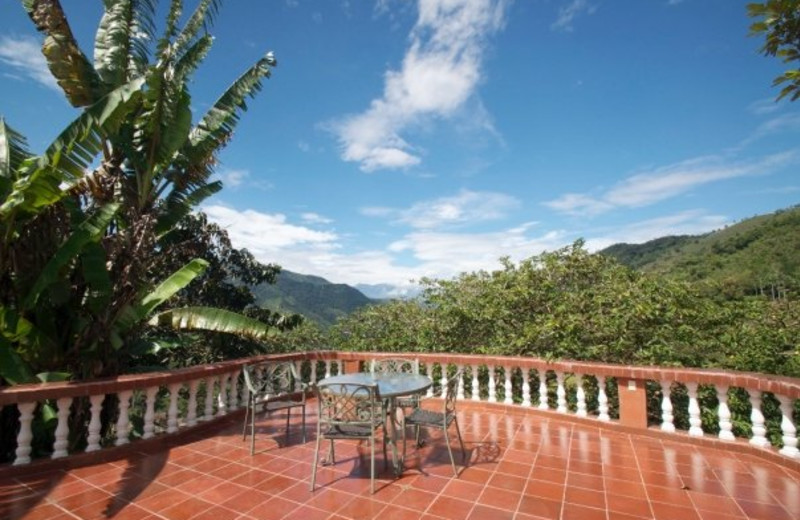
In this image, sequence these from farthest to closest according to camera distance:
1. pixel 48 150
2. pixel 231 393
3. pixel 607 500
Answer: pixel 231 393 → pixel 48 150 → pixel 607 500

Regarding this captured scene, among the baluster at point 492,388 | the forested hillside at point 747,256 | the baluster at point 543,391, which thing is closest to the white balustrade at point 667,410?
the baluster at point 543,391

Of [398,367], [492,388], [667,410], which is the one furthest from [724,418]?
[398,367]

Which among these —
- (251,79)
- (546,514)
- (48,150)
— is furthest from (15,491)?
(251,79)

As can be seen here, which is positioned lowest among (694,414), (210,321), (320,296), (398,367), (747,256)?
(694,414)

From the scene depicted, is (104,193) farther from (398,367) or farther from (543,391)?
(543,391)

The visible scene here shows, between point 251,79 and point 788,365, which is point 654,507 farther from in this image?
point 251,79

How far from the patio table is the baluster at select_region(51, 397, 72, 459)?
8.79 ft

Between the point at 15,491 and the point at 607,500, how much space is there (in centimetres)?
522

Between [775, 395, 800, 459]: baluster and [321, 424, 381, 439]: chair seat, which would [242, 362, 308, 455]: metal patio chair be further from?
[775, 395, 800, 459]: baluster

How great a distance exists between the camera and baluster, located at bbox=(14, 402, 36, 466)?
406 centimetres

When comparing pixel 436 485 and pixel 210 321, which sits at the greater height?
pixel 210 321

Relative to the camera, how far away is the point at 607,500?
11.2ft

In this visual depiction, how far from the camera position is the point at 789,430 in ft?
13.0

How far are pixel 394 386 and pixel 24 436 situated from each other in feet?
12.4
